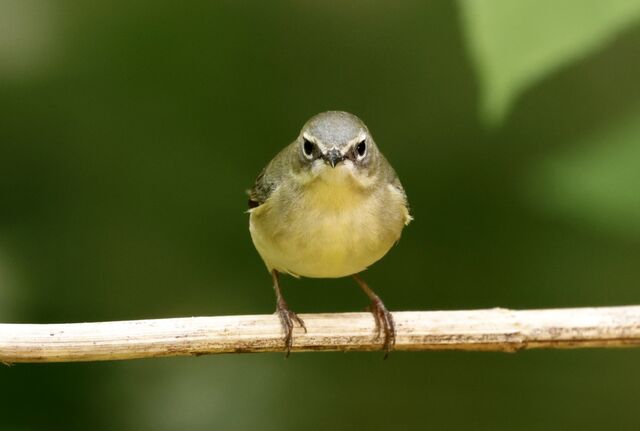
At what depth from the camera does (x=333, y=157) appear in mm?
3379

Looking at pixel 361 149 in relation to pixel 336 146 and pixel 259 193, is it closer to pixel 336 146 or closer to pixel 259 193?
pixel 336 146

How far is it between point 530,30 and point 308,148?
137cm

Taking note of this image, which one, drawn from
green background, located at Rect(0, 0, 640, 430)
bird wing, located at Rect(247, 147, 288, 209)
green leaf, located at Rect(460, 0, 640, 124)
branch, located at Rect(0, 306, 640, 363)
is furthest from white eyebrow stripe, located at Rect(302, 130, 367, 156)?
green background, located at Rect(0, 0, 640, 430)

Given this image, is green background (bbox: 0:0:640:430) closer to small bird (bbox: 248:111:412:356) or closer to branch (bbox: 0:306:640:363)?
small bird (bbox: 248:111:412:356)

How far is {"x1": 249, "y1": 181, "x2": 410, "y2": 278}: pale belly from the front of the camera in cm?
349

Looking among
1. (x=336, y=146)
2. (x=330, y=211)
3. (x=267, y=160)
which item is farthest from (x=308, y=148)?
(x=267, y=160)

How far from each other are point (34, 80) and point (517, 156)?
2.99 metres

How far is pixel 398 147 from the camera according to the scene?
5160 mm

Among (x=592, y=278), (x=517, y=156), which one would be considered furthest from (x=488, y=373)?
(x=517, y=156)

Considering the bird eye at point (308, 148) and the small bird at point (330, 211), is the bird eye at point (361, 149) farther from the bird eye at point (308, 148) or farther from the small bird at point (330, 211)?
the bird eye at point (308, 148)

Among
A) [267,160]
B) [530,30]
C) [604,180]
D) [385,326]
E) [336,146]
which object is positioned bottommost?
[385,326]

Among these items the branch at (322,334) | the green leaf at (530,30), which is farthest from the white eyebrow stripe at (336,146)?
the green leaf at (530,30)

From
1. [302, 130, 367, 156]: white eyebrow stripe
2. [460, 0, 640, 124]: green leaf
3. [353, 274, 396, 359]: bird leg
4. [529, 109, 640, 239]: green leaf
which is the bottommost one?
[353, 274, 396, 359]: bird leg

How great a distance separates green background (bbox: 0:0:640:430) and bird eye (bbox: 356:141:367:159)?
154 centimetres
